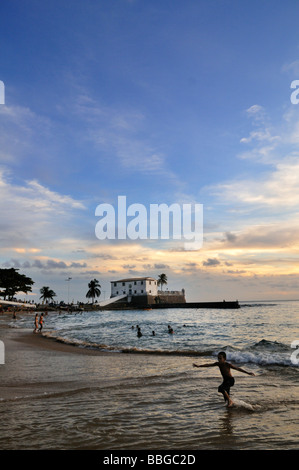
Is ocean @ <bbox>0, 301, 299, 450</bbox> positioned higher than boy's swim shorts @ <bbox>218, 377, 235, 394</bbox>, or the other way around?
boy's swim shorts @ <bbox>218, 377, 235, 394</bbox>

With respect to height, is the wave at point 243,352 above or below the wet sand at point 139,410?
below

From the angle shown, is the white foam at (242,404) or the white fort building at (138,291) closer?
the white foam at (242,404)

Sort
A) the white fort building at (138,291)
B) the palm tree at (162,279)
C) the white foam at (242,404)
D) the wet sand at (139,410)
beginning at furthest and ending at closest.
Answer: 1. the palm tree at (162,279)
2. the white fort building at (138,291)
3. the white foam at (242,404)
4. the wet sand at (139,410)

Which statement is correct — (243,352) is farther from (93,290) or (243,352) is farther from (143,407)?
(93,290)

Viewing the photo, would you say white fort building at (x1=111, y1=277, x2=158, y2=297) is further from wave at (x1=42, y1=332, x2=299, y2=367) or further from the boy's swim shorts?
the boy's swim shorts

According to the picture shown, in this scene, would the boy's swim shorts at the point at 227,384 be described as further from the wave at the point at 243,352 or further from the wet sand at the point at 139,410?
the wave at the point at 243,352

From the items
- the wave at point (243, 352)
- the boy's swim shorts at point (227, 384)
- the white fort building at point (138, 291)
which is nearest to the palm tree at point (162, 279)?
the white fort building at point (138, 291)

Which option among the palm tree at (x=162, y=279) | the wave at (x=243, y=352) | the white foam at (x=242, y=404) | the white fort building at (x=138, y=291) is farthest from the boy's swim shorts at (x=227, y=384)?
the palm tree at (x=162, y=279)

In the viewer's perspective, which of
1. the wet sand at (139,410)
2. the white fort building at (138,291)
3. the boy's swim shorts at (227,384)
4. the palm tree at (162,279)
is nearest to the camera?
the wet sand at (139,410)

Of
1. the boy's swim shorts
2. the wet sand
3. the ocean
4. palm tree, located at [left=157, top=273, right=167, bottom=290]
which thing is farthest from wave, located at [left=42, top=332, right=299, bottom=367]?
palm tree, located at [left=157, top=273, right=167, bottom=290]

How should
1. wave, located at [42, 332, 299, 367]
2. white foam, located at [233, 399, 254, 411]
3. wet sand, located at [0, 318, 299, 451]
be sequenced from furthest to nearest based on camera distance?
wave, located at [42, 332, 299, 367], white foam, located at [233, 399, 254, 411], wet sand, located at [0, 318, 299, 451]
